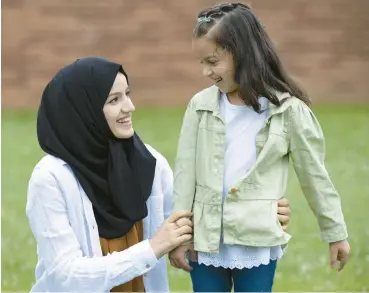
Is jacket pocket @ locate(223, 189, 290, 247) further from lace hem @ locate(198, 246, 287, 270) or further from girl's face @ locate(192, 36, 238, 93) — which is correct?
girl's face @ locate(192, 36, 238, 93)

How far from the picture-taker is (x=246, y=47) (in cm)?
327

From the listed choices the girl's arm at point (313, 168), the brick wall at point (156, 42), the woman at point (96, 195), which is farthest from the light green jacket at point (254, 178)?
the brick wall at point (156, 42)

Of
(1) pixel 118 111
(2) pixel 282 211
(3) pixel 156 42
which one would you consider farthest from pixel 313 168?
(3) pixel 156 42

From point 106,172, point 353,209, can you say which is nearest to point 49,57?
point 353,209

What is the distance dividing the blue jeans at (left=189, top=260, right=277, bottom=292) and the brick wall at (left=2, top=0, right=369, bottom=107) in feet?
33.4

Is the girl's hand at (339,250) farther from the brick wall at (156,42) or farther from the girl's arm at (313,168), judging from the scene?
the brick wall at (156,42)

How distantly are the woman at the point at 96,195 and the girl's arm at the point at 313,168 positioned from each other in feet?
1.48

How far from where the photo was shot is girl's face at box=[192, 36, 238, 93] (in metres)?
3.24

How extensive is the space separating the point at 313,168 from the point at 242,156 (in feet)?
0.83

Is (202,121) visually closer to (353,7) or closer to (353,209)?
(353,209)

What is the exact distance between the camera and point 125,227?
3539 millimetres

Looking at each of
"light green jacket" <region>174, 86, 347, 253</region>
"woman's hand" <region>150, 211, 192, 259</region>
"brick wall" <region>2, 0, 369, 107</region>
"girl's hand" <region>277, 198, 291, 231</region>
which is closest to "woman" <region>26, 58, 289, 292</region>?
"woman's hand" <region>150, 211, 192, 259</region>

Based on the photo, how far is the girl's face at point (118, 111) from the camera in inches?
136

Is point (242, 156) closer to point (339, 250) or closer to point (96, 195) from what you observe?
point (339, 250)
